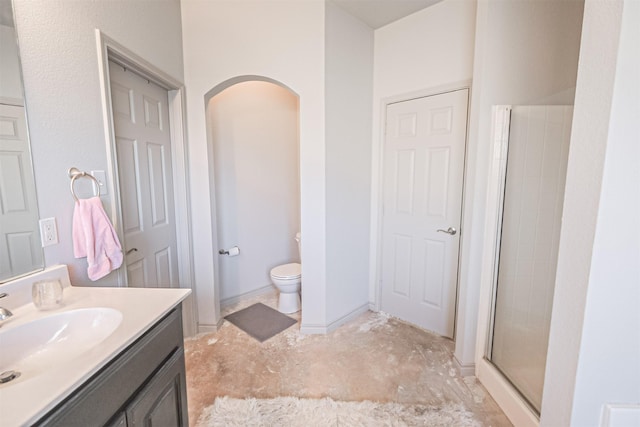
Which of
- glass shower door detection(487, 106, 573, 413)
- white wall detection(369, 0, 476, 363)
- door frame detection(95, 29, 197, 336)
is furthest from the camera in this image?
white wall detection(369, 0, 476, 363)

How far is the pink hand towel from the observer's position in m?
1.38

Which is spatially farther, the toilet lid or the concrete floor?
the toilet lid

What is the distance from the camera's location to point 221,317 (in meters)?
2.71

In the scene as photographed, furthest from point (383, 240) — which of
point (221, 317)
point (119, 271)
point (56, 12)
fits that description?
point (56, 12)

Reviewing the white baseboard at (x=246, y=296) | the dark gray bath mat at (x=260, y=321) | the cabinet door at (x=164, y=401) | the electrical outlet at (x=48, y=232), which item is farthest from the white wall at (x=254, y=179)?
the cabinet door at (x=164, y=401)

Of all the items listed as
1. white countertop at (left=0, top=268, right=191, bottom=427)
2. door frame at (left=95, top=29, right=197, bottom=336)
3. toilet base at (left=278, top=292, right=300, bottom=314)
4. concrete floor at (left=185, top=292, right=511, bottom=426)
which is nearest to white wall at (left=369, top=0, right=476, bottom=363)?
concrete floor at (left=185, top=292, right=511, bottom=426)

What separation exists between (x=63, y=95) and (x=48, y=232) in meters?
0.62

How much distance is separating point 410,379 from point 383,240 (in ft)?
3.95

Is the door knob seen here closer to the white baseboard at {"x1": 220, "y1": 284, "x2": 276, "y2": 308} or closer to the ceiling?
the ceiling

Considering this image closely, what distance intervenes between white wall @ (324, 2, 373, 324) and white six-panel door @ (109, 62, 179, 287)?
121cm

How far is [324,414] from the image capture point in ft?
5.40

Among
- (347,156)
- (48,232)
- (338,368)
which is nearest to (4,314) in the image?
(48,232)

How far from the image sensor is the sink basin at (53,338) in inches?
36.8

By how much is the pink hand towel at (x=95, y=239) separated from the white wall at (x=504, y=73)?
6.76ft
